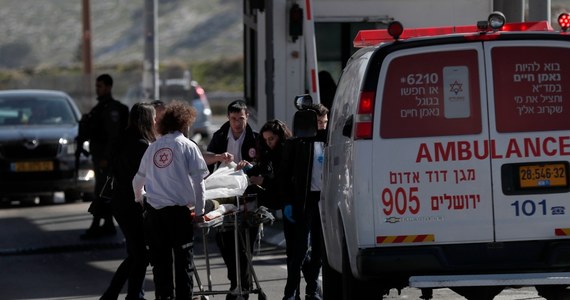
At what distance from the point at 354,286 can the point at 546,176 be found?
4.58ft

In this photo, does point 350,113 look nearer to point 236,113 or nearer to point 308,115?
point 308,115

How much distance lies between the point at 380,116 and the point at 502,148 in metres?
0.75

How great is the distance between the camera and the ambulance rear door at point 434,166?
845 centimetres

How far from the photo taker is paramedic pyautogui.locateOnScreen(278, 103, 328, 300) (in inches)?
427

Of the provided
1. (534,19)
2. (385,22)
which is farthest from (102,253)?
(534,19)

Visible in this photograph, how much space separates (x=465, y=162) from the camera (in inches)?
333

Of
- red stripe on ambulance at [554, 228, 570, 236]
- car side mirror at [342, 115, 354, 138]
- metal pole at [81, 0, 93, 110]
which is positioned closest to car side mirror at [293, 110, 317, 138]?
car side mirror at [342, 115, 354, 138]

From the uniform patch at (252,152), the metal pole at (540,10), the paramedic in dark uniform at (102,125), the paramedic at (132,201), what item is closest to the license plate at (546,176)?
the uniform patch at (252,152)

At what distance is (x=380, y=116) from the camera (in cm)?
851

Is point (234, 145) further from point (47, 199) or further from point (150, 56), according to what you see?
point (150, 56)

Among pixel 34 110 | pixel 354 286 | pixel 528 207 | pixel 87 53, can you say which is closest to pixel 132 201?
pixel 354 286

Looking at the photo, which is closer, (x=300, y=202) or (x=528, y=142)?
(x=528, y=142)

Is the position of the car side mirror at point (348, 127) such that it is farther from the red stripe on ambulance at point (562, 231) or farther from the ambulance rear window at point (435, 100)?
the red stripe on ambulance at point (562, 231)

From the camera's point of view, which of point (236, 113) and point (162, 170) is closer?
point (162, 170)
